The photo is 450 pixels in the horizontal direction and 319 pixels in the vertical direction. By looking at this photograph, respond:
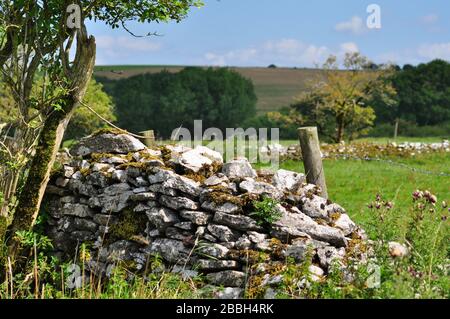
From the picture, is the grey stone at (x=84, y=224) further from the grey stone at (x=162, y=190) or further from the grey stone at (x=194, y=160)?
the grey stone at (x=194, y=160)

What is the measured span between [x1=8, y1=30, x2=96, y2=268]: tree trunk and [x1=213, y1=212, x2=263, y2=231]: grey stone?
292cm

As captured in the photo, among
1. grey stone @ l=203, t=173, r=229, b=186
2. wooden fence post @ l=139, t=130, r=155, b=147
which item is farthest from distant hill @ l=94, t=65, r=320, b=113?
grey stone @ l=203, t=173, r=229, b=186

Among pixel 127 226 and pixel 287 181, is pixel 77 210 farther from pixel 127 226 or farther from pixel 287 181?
pixel 287 181

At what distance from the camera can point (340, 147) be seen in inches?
1077

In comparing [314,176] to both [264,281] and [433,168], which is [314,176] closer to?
[264,281]

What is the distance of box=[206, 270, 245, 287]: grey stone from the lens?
23.3 feet

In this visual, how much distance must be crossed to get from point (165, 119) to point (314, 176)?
52617mm

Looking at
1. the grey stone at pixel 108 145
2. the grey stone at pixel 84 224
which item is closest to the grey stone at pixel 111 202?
the grey stone at pixel 84 224

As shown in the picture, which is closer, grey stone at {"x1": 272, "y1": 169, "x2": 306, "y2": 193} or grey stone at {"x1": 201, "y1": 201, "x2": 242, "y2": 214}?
grey stone at {"x1": 201, "y1": 201, "x2": 242, "y2": 214}

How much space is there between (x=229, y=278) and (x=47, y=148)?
348 cm

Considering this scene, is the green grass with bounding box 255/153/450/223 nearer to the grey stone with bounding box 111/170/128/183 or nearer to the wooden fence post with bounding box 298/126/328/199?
the wooden fence post with bounding box 298/126/328/199

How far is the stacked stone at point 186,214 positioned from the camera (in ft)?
23.9

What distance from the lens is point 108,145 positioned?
9.24 m

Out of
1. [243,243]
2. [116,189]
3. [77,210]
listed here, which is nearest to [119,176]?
[116,189]
